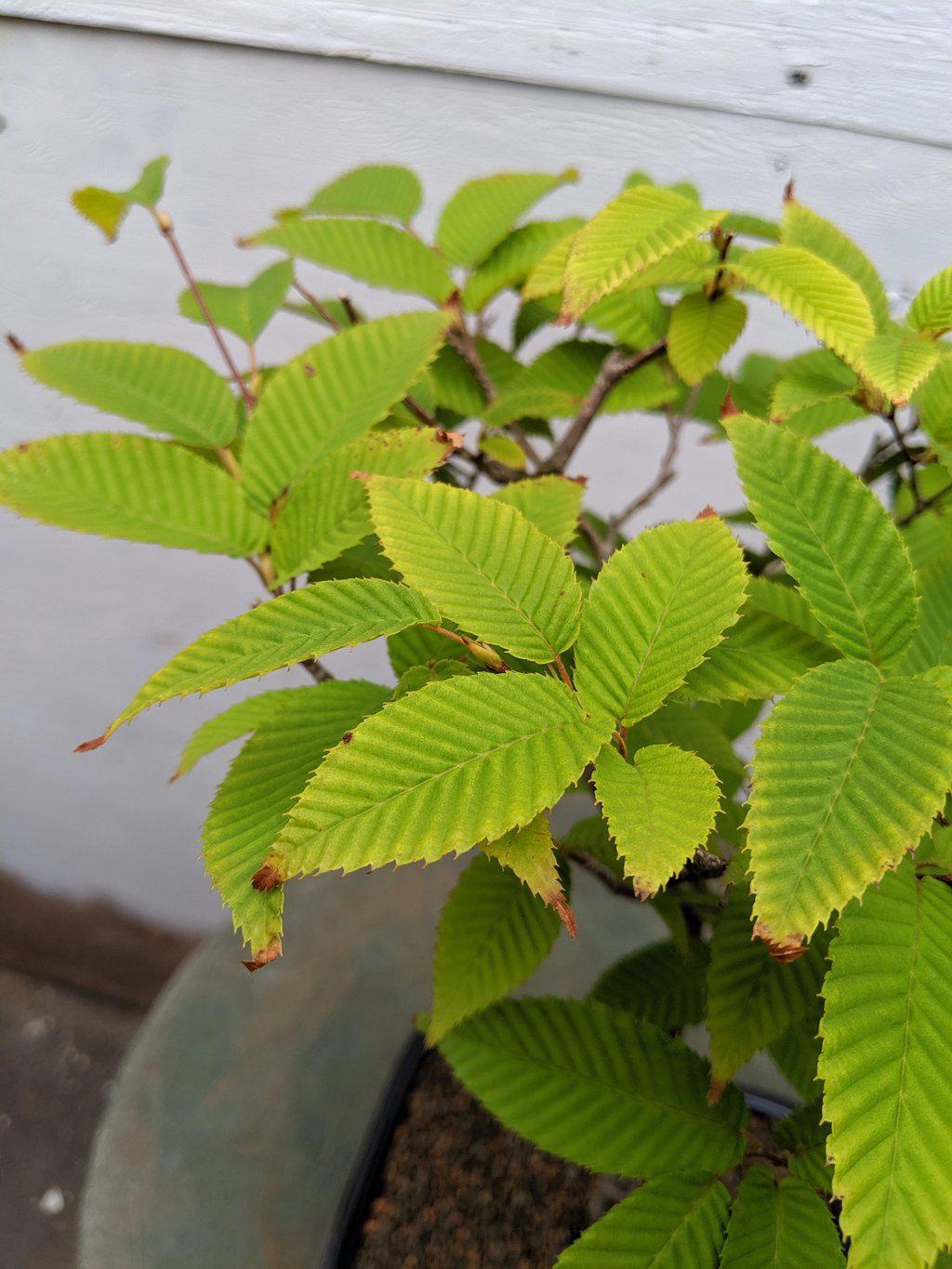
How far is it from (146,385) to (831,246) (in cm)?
36

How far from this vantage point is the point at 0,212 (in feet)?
3.19

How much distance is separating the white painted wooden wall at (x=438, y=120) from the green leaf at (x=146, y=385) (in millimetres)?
517

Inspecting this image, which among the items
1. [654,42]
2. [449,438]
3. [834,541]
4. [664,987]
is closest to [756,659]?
[834,541]

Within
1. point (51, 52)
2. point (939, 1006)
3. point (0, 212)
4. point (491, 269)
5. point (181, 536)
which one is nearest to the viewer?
point (939, 1006)

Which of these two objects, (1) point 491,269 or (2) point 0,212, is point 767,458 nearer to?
(1) point 491,269

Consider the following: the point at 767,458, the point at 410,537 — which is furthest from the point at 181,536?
the point at 767,458

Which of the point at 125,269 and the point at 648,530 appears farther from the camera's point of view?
the point at 125,269

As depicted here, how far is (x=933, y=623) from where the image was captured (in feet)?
1.26

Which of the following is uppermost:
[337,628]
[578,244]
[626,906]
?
[578,244]

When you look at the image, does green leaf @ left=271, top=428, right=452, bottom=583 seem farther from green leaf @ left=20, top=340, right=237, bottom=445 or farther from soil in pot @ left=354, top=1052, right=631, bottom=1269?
soil in pot @ left=354, top=1052, right=631, bottom=1269

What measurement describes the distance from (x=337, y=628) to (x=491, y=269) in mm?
356

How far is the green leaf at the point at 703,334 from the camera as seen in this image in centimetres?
46

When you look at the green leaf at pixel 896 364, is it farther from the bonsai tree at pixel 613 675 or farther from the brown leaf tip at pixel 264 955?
the brown leaf tip at pixel 264 955

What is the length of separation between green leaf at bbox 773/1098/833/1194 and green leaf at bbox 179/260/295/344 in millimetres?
503
